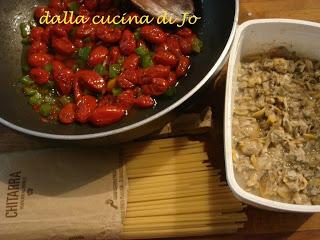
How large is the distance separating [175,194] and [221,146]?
27cm

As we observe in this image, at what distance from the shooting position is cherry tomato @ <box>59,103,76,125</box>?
1.43 metres

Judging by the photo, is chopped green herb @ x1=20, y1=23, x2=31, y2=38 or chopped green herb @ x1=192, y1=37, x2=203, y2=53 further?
chopped green herb @ x1=20, y1=23, x2=31, y2=38

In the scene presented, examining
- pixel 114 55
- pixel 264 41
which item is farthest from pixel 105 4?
pixel 264 41

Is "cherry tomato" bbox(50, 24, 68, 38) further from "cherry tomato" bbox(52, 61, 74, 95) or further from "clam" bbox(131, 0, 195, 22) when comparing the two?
"clam" bbox(131, 0, 195, 22)

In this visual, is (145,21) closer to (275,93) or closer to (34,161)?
(275,93)

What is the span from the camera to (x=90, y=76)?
4.82 ft

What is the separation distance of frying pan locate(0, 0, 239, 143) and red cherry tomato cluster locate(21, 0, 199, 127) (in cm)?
4

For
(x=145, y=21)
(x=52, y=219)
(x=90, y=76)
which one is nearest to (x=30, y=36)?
(x=90, y=76)

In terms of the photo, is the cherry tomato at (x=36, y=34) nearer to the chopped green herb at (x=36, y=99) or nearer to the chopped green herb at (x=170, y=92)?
the chopped green herb at (x=36, y=99)

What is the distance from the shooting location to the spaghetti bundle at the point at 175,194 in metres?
1.46

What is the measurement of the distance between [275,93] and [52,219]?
96cm

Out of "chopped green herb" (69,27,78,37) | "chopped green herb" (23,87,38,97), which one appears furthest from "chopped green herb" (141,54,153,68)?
"chopped green herb" (23,87,38,97)

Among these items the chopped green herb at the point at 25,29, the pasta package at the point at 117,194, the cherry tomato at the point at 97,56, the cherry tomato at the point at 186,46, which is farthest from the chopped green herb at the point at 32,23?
the cherry tomato at the point at 186,46

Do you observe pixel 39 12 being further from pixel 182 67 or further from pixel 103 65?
pixel 182 67
